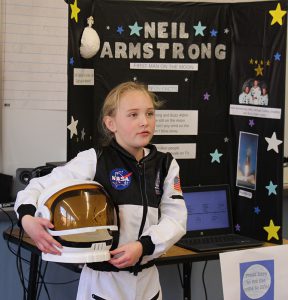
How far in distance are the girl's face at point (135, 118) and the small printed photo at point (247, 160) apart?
935 millimetres

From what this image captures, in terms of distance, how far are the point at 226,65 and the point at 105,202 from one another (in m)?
1.23

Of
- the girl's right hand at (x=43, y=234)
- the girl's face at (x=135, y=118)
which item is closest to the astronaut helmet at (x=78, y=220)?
the girl's right hand at (x=43, y=234)

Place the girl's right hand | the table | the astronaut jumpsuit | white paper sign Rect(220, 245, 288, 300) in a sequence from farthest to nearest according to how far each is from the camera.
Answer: the table, white paper sign Rect(220, 245, 288, 300), the astronaut jumpsuit, the girl's right hand

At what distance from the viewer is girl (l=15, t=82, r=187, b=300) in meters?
1.68

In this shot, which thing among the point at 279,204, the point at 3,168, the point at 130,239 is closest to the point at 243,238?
the point at 279,204

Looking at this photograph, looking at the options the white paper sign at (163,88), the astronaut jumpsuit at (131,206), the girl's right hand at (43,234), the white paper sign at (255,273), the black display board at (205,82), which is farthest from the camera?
the white paper sign at (163,88)

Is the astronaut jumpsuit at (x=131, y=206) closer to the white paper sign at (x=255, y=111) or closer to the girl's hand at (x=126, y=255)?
the girl's hand at (x=126, y=255)

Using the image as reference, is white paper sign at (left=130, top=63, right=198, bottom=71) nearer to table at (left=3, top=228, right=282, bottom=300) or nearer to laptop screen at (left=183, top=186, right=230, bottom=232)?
laptop screen at (left=183, top=186, right=230, bottom=232)

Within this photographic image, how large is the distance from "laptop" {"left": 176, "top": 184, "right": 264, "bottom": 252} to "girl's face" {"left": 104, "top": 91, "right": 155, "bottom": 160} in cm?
82

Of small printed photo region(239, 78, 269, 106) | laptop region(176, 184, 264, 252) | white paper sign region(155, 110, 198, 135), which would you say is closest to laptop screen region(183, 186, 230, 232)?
laptop region(176, 184, 264, 252)

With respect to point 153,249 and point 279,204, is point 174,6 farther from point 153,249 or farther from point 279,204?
point 153,249

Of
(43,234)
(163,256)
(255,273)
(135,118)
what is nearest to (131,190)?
(135,118)

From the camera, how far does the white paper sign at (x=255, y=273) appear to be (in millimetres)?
1993

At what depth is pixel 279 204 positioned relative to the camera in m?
2.49
